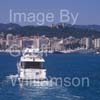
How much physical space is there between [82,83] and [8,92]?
887 cm

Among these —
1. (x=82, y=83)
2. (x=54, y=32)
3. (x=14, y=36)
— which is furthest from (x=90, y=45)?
(x=82, y=83)

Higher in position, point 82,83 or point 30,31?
point 30,31

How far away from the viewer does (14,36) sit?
194 ft

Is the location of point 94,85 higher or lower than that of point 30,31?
lower

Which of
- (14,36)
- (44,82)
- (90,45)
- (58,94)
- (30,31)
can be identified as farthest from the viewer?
(90,45)

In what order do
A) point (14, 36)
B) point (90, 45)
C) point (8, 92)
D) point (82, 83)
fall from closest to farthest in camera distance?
point (8, 92) → point (82, 83) → point (14, 36) → point (90, 45)

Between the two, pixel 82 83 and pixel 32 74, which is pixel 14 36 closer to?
pixel 82 83

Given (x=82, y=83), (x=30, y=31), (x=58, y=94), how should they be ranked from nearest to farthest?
(x=58, y=94) → (x=82, y=83) → (x=30, y=31)

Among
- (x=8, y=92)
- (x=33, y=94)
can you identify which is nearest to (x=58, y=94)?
(x=33, y=94)

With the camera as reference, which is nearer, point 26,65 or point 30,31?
point 26,65

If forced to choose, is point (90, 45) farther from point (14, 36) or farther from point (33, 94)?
point (33, 94)

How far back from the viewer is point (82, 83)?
30969 mm

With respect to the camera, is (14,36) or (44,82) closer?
(44,82)

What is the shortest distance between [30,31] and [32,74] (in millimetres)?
36991
